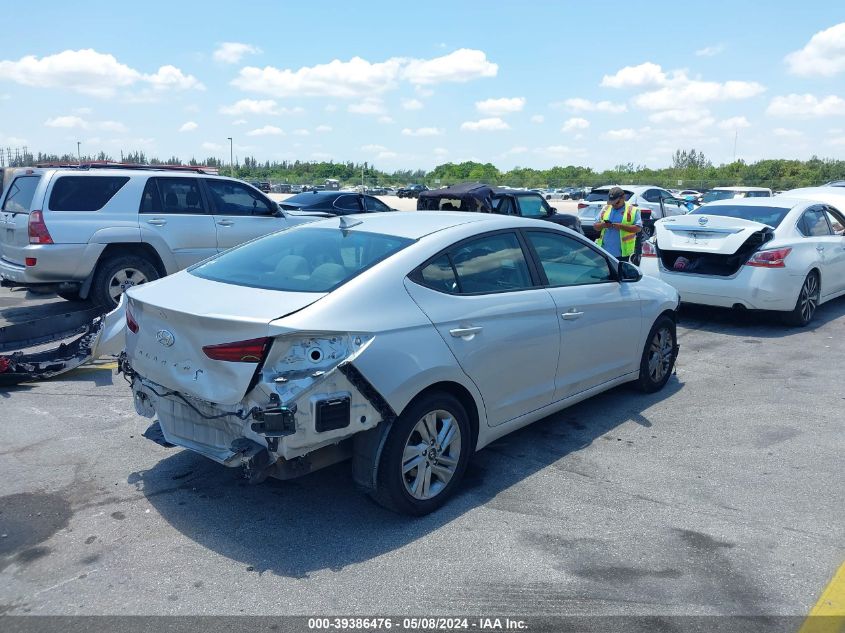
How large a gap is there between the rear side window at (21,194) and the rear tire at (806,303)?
9596 millimetres

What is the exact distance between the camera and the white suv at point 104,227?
8.90m

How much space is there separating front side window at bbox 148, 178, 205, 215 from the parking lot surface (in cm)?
436

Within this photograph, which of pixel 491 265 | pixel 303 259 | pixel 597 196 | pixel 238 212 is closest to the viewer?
pixel 303 259

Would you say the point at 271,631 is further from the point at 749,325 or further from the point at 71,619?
the point at 749,325

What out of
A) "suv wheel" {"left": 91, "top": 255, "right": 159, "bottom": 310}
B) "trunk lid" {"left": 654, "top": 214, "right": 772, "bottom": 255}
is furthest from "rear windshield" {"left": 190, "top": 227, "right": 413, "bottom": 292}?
"trunk lid" {"left": 654, "top": 214, "right": 772, "bottom": 255}

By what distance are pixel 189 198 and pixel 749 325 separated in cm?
773

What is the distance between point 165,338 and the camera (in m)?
3.93

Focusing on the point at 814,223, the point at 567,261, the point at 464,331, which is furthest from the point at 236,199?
the point at 814,223

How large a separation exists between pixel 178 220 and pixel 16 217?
1.92m

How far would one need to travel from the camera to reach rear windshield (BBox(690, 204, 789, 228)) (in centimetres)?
945

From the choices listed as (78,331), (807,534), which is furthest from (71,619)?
(78,331)

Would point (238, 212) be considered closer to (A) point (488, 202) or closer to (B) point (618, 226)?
(B) point (618, 226)

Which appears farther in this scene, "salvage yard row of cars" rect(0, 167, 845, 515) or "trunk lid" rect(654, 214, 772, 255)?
"trunk lid" rect(654, 214, 772, 255)

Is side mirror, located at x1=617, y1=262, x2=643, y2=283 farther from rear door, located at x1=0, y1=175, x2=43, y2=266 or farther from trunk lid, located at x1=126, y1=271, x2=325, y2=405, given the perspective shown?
rear door, located at x1=0, y1=175, x2=43, y2=266
